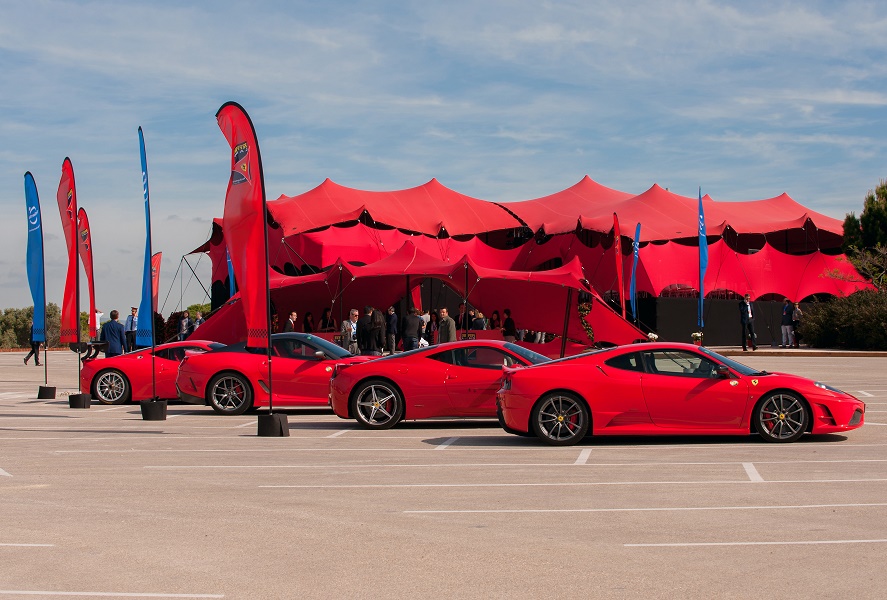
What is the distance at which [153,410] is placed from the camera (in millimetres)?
16562

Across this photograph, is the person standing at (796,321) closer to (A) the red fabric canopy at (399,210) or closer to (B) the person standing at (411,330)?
(A) the red fabric canopy at (399,210)

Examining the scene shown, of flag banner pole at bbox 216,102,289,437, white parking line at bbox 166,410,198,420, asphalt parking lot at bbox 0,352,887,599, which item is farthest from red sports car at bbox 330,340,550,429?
white parking line at bbox 166,410,198,420

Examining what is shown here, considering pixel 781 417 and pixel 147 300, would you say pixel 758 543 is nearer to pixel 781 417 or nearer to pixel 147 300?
pixel 781 417

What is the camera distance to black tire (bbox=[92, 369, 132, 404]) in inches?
784

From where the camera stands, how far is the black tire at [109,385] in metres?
19.9

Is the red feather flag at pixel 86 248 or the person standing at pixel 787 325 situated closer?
the red feather flag at pixel 86 248

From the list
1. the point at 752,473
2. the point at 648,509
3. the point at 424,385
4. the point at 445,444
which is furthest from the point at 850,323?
the point at 648,509

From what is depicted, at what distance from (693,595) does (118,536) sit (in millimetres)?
3839

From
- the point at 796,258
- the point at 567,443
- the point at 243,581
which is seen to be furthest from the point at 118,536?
the point at 796,258

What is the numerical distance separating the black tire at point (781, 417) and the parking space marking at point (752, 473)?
1.86 m

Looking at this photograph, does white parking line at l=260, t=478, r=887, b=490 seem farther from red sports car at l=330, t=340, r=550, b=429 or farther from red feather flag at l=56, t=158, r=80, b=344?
red feather flag at l=56, t=158, r=80, b=344

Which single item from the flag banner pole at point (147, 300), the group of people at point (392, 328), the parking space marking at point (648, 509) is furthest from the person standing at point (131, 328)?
the parking space marking at point (648, 509)

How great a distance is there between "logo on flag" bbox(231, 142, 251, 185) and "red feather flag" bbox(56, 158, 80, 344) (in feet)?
26.2

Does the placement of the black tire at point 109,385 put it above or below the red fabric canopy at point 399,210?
below
